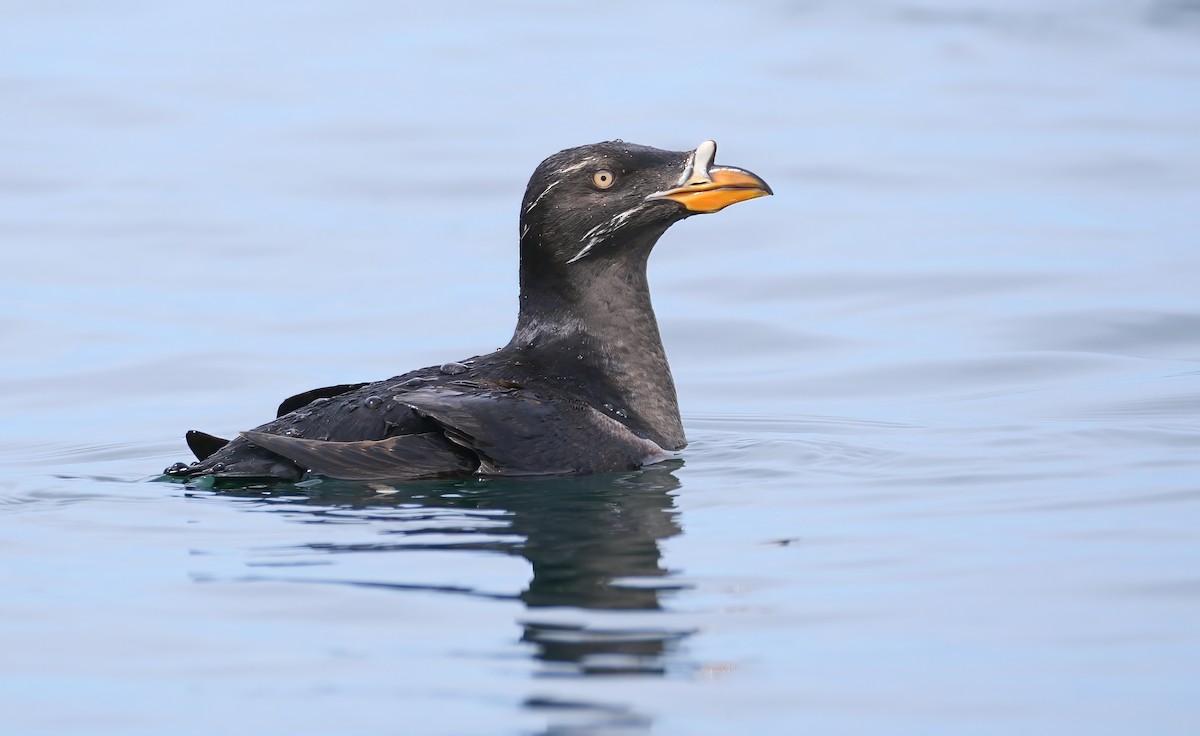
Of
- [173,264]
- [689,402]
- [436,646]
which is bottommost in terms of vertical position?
[436,646]

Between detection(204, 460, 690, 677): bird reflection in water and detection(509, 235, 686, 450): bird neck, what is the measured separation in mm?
372

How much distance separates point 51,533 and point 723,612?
9.74ft

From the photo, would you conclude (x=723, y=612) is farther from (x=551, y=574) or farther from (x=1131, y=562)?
(x=1131, y=562)

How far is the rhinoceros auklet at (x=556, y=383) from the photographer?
26.2ft

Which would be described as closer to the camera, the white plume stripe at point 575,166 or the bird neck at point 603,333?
the white plume stripe at point 575,166

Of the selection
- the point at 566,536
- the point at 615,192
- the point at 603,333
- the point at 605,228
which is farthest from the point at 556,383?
the point at 566,536

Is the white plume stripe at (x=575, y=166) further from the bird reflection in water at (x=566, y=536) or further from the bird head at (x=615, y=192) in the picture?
the bird reflection in water at (x=566, y=536)

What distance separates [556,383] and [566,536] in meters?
1.48

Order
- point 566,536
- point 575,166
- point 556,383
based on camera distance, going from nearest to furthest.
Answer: point 566,536
point 556,383
point 575,166

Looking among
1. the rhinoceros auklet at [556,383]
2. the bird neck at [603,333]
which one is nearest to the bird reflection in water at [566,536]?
the rhinoceros auklet at [556,383]

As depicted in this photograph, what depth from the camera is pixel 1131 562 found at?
6996mm

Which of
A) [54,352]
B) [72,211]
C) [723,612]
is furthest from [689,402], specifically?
[72,211]

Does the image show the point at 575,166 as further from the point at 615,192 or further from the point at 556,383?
the point at 556,383

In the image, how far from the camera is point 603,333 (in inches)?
358
